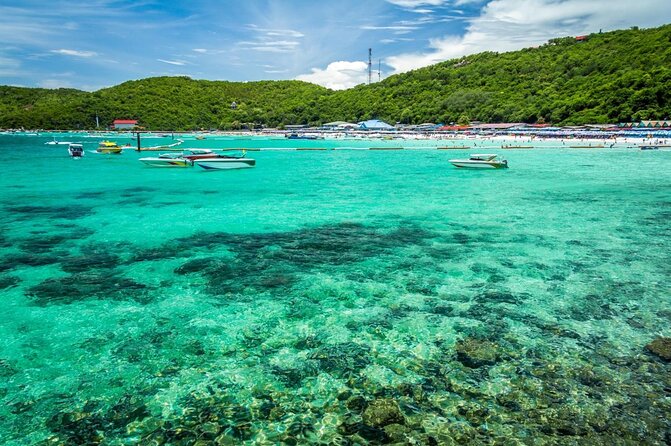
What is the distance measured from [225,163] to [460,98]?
10886 centimetres

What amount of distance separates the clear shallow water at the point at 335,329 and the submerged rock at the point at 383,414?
0.08 ft

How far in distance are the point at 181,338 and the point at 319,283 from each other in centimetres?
380

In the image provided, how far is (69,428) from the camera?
17.3 feet

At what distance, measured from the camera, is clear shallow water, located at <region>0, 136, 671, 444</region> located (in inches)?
213

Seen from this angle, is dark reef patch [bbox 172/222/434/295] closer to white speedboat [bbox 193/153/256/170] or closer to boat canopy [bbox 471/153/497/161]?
white speedboat [bbox 193/153/256/170]

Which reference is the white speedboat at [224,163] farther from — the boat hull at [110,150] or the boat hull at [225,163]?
the boat hull at [110,150]

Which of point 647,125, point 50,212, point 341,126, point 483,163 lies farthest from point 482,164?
point 341,126

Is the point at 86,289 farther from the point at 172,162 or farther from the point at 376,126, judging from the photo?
the point at 376,126

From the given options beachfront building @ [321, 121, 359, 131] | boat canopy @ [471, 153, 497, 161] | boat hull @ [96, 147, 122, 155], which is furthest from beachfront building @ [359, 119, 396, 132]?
boat canopy @ [471, 153, 497, 161]

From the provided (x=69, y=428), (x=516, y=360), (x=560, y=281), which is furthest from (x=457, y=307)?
(x=69, y=428)

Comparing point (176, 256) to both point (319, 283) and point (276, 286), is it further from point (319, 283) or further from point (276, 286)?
point (319, 283)

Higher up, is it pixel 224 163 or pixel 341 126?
pixel 341 126

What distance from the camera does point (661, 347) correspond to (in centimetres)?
705

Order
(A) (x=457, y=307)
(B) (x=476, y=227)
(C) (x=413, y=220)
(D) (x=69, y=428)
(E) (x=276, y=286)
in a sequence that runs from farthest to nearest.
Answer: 1. (C) (x=413, y=220)
2. (B) (x=476, y=227)
3. (E) (x=276, y=286)
4. (A) (x=457, y=307)
5. (D) (x=69, y=428)
